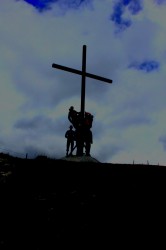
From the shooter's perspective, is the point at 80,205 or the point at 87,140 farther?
the point at 87,140

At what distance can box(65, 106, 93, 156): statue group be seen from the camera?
64.5 ft

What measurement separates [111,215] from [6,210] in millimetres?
2668

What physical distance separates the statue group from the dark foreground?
20.2ft

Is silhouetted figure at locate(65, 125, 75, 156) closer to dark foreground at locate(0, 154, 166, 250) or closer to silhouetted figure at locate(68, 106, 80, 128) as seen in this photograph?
silhouetted figure at locate(68, 106, 80, 128)

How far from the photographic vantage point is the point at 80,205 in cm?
1074

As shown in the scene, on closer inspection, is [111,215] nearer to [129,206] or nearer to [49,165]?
[129,206]

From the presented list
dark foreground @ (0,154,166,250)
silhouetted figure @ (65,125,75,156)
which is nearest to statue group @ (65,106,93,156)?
silhouetted figure @ (65,125,75,156)

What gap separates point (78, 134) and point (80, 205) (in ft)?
30.0

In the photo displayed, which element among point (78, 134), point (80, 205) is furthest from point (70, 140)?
point (80, 205)

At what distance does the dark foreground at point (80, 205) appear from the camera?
948 centimetres

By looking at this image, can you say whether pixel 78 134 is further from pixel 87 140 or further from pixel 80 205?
pixel 80 205

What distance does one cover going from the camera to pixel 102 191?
454 inches

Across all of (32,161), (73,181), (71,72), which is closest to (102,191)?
(73,181)

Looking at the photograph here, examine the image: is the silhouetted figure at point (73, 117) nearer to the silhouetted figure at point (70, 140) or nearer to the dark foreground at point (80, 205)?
the silhouetted figure at point (70, 140)
